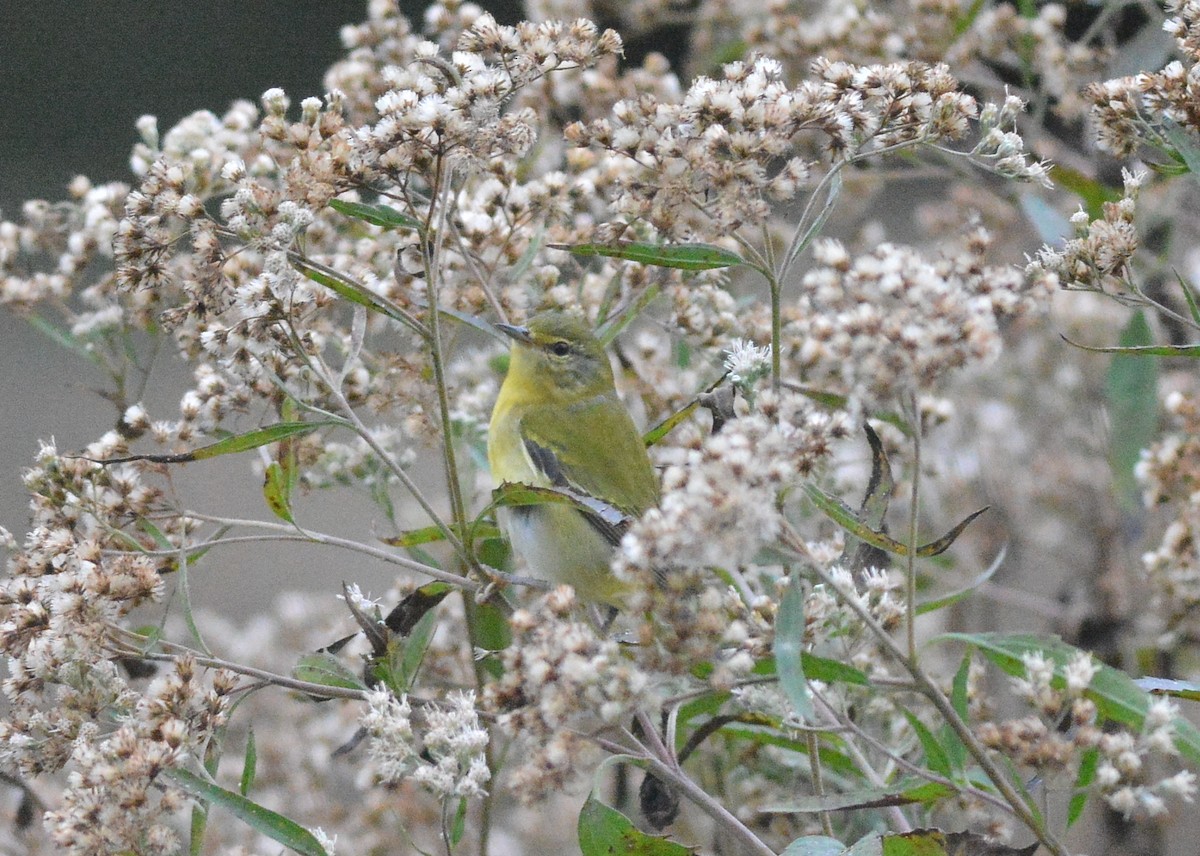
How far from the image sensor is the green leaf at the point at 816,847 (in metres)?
1.32

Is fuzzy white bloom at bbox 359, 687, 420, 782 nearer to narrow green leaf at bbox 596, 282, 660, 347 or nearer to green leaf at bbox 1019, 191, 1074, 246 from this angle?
narrow green leaf at bbox 596, 282, 660, 347

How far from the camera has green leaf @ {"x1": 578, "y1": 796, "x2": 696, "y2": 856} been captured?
134 centimetres

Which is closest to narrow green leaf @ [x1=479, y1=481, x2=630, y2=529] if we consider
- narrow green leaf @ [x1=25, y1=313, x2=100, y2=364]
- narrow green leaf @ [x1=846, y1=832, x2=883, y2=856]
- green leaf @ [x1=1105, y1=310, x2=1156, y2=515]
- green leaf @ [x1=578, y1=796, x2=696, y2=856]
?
green leaf @ [x1=578, y1=796, x2=696, y2=856]

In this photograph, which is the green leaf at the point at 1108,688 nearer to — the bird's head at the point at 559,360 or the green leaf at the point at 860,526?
the green leaf at the point at 860,526

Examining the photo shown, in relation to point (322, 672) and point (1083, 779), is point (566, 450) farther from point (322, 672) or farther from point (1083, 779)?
point (1083, 779)

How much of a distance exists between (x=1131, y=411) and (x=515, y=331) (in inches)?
41.3

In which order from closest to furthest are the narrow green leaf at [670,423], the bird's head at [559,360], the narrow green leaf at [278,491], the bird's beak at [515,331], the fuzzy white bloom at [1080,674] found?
1. the fuzzy white bloom at [1080,674]
2. the narrow green leaf at [278,491]
3. the narrow green leaf at [670,423]
4. the bird's beak at [515,331]
5. the bird's head at [559,360]

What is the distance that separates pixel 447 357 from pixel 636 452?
360mm

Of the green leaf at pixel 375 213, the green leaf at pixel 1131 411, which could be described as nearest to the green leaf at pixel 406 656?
the green leaf at pixel 375 213

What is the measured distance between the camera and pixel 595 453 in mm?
2160

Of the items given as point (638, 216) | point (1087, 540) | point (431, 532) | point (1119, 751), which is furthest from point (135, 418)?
point (1087, 540)

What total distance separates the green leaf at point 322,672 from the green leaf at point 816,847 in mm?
530

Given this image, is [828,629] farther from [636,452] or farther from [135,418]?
[135,418]

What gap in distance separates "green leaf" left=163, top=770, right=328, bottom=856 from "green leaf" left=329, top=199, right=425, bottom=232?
24.6 inches
